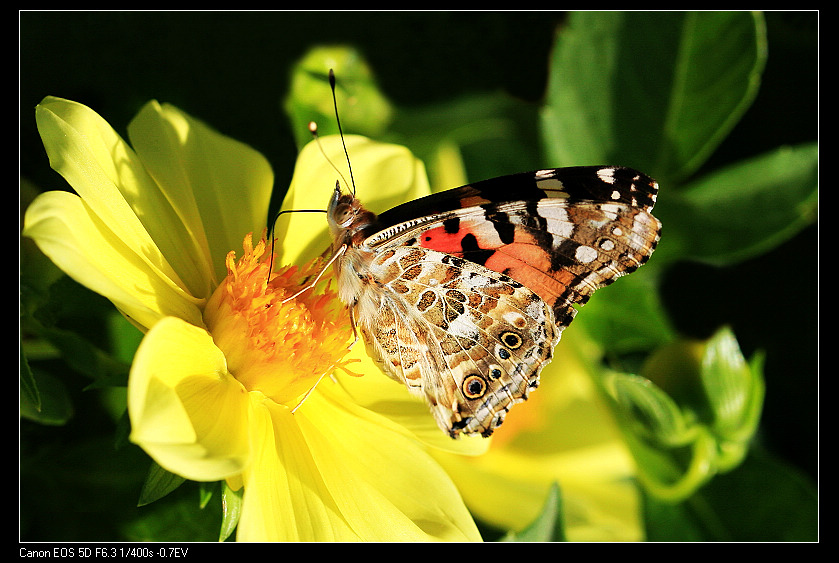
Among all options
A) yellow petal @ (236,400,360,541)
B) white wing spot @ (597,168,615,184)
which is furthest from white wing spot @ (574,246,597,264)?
yellow petal @ (236,400,360,541)

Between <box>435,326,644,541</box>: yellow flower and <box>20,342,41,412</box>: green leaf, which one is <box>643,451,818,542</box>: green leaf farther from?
<box>20,342,41,412</box>: green leaf

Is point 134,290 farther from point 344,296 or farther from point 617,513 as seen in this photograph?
point 617,513

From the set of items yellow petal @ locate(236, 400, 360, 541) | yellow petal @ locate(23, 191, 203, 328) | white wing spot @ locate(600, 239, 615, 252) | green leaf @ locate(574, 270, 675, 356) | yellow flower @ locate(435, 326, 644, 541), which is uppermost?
yellow petal @ locate(23, 191, 203, 328)

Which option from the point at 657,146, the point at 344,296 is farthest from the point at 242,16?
the point at 657,146

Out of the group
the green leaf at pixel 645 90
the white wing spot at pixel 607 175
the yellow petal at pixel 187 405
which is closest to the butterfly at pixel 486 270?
the white wing spot at pixel 607 175

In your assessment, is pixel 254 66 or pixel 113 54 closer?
pixel 113 54

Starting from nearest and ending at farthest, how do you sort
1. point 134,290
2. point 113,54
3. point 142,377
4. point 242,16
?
point 142,377 → point 134,290 → point 113,54 → point 242,16

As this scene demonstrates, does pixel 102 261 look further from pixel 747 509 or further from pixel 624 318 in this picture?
pixel 747 509
